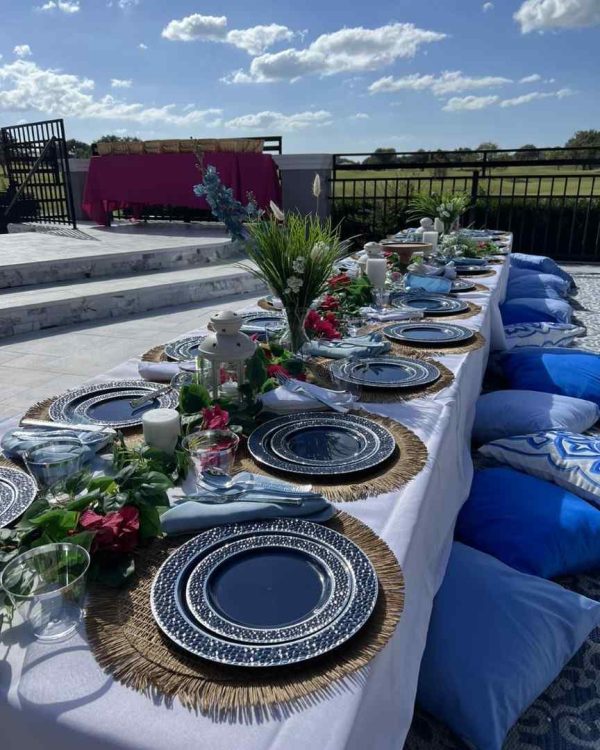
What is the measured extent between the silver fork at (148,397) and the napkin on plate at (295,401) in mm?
248

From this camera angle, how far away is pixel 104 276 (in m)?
5.23

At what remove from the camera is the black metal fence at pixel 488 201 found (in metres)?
7.31

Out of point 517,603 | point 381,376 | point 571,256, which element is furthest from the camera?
point 571,256

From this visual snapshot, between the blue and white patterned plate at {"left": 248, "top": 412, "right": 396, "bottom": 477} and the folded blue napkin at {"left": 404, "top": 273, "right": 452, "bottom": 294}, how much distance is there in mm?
1515

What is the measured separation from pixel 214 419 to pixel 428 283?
1841 millimetres

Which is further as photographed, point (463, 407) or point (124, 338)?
point (124, 338)

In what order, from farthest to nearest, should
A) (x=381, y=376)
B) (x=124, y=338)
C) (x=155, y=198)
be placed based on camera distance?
(x=155, y=198) → (x=124, y=338) → (x=381, y=376)

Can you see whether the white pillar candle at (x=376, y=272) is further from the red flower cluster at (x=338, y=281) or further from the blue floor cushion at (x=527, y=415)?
the blue floor cushion at (x=527, y=415)

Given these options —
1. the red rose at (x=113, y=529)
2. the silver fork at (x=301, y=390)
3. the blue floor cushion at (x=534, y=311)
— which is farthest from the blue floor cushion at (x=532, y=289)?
the red rose at (x=113, y=529)

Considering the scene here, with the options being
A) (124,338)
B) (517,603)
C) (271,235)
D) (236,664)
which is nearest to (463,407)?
(517,603)

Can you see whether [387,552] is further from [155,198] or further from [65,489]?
[155,198]

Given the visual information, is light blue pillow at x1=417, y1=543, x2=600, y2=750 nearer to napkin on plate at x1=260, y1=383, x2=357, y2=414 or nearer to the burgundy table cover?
napkin on plate at x1=260, y1=383, x2=357, y2=414

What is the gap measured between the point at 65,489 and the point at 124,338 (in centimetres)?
291

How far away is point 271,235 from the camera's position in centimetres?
158
